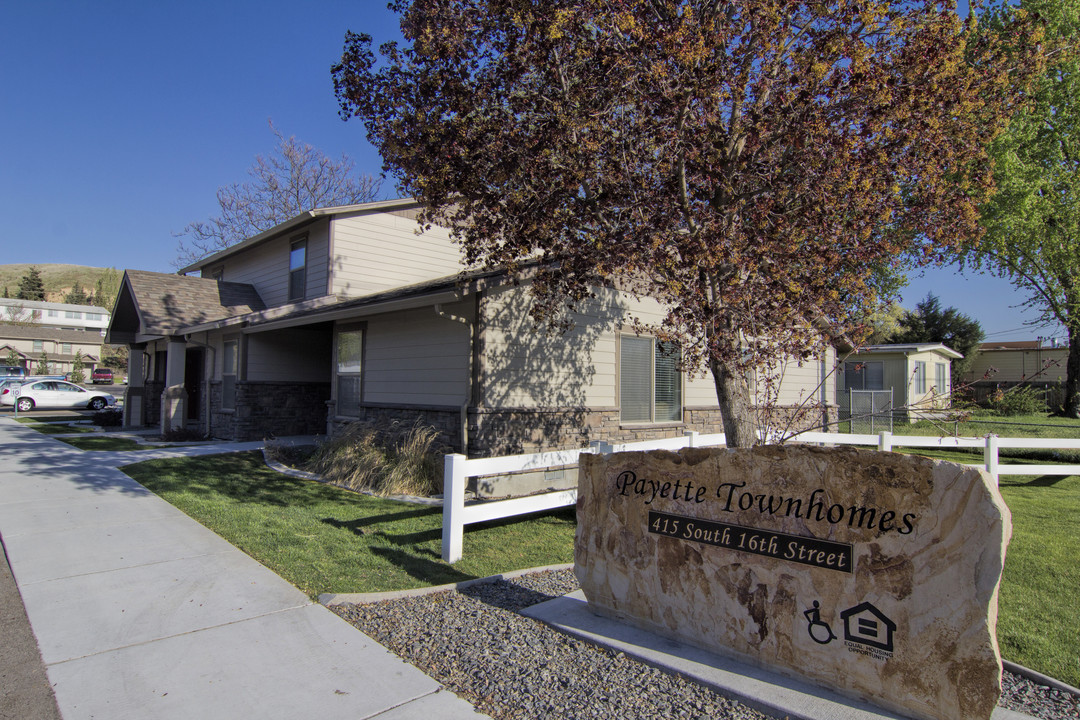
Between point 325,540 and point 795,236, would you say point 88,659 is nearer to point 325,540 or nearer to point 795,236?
point 325,540

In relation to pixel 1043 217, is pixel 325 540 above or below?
below

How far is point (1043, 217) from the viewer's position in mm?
24156

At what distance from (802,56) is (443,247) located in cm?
1165

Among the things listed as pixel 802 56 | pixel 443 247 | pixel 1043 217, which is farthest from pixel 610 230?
pixel 1043 217

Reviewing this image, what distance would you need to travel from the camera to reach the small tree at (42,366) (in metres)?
56.6

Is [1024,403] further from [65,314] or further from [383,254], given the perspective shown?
[65,314]

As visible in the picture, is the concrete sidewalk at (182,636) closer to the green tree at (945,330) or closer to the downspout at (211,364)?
the downspout at (211,364)

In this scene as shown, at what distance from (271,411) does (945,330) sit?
38.0 metres

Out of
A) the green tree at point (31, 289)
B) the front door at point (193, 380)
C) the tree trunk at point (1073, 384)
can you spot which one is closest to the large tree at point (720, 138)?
the front door at point (193, 380)

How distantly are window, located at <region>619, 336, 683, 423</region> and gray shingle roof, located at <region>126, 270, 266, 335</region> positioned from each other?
10.7 m

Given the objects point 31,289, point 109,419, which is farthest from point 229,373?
point 31,289

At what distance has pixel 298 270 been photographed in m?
16.4

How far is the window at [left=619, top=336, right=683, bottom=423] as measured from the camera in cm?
1176

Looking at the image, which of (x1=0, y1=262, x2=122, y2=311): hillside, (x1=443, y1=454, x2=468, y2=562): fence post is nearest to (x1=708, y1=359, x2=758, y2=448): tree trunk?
(x1=443, y1=454, x2=468, y2=562): fence post
